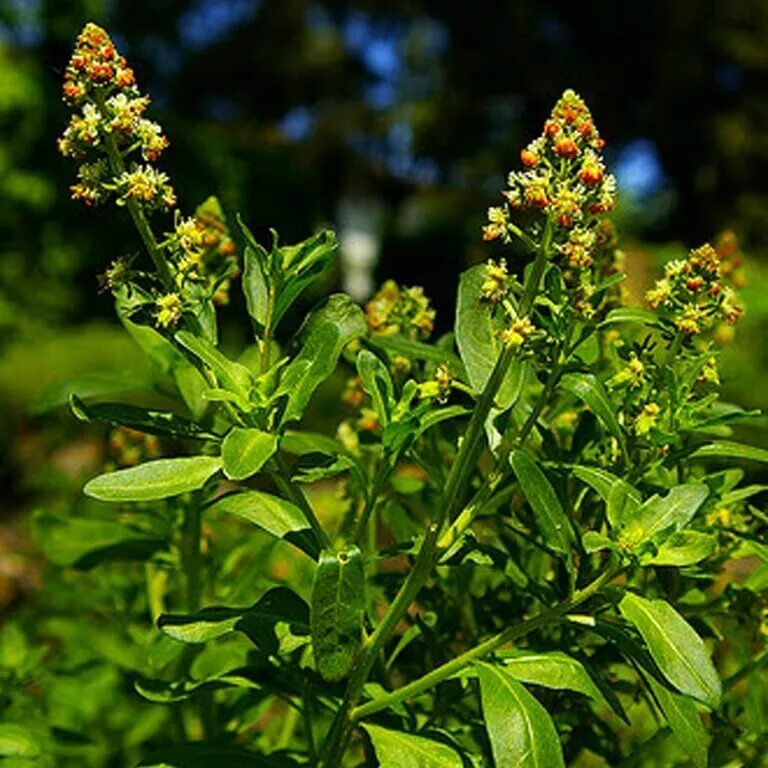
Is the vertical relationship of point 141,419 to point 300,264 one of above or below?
below

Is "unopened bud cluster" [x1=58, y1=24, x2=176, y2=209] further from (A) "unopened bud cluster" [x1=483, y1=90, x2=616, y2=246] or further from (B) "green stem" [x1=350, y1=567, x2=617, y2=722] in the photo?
(B) "green stem" [x1=350, y1=567, x2=617, y2=722]

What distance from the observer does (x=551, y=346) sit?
1212 millimetres

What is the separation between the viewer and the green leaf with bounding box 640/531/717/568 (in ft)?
3.94

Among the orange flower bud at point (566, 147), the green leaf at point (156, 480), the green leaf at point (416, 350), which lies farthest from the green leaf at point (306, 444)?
the orange flower bud at point (566, 147)

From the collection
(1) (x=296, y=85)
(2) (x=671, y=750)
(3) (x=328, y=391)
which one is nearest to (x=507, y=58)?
(1) (x=296, y=85)

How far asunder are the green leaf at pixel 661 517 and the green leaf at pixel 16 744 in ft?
2.30

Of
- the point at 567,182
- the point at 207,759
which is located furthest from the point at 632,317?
the point at 207,759

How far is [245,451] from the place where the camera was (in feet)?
3.77

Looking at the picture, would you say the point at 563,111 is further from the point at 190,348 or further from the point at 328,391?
the point at 328,391

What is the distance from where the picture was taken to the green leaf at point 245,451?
1106 millimetres

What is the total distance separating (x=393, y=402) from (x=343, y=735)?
322 mm

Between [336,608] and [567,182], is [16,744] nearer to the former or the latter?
[336,608]

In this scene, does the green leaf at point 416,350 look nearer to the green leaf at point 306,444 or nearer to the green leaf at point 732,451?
the green leaf at point 306,444

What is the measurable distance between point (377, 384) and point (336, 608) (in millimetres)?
231
